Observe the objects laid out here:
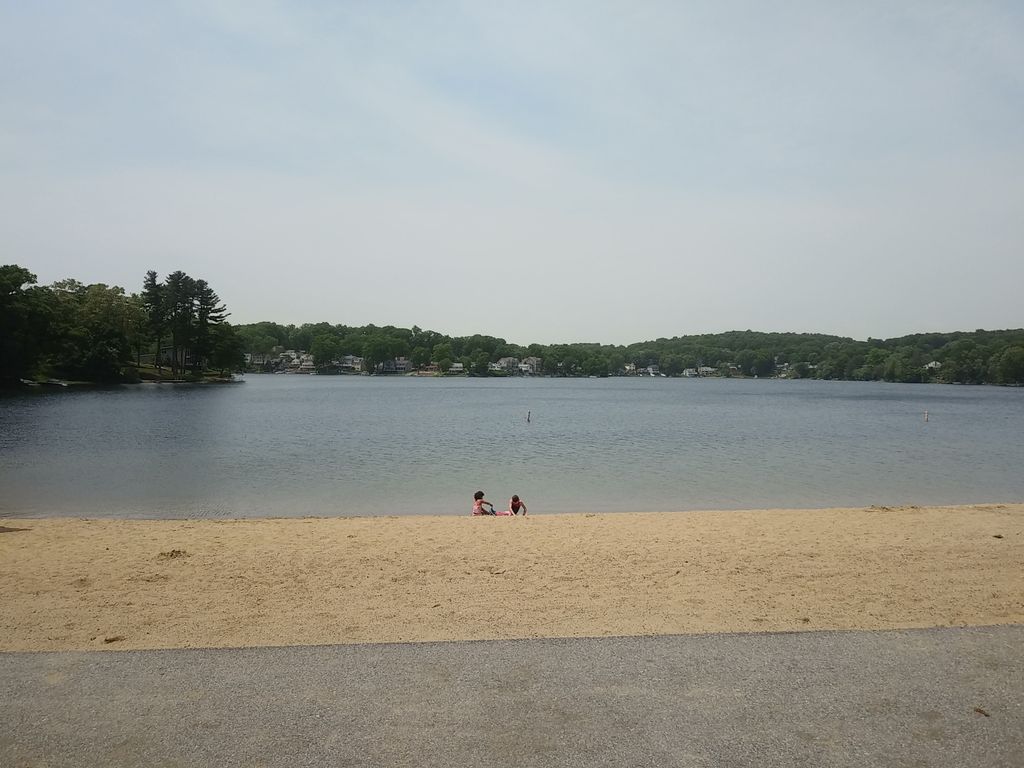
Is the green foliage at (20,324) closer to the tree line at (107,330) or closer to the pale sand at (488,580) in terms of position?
the tree line at (107,330)

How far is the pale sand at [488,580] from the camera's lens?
6.53 metres

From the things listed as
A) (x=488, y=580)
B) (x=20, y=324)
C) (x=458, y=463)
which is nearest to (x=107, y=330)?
(x=20, y=324)

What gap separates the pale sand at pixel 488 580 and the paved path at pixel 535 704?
1.81 feet

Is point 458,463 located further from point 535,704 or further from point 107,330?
point 107,330

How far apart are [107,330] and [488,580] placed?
103 meters

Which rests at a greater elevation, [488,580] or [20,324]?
[20,324]

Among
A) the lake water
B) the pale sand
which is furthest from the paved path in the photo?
A: the lake water

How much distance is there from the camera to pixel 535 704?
4770mm

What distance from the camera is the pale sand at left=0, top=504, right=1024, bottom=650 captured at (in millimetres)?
6527

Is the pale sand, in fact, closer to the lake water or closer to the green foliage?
the lake water

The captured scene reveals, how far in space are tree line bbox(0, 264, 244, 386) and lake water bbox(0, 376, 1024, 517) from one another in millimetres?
23262

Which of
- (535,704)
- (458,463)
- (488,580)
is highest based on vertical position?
(535,704)

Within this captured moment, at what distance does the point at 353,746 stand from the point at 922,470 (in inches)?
1159

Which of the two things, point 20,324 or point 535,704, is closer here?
point 535,704
